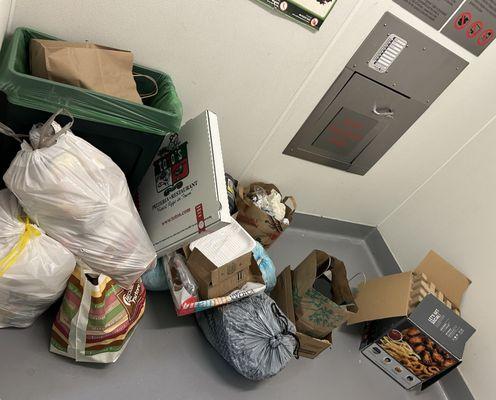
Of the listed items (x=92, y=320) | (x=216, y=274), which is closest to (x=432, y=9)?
(x=216, y=274)

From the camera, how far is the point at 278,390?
4.98ft

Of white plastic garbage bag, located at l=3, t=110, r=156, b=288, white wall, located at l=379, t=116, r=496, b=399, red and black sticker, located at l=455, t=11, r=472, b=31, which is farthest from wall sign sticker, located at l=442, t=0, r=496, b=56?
white plastic garbage bag, located at l=3, t=110, r=156, b=288

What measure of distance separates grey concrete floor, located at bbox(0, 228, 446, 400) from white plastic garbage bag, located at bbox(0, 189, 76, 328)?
0.15 m

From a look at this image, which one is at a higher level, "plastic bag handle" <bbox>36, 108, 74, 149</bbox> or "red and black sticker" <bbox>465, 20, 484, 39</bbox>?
"red and black sticker" <bbox>465, 20, 484, 39</bbox>

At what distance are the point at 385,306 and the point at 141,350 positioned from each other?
1138mm

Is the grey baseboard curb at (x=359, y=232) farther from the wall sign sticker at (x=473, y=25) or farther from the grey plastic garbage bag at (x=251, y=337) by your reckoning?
the wall sign sticker at (x=473, y=25)

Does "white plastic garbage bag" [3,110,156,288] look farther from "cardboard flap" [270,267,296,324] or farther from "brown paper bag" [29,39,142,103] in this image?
"cardboard flap" [270,267,296,324]

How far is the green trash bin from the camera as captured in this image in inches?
40.4

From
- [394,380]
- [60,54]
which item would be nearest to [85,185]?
[60,54]

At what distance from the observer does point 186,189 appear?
4.58 feet

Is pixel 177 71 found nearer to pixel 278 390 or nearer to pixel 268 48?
pixel 268 48

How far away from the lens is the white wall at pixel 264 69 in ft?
4.17

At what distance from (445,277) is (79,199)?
72.9 inches

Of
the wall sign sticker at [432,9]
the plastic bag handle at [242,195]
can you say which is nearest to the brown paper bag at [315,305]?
the plastic bag handle at [242,195]
